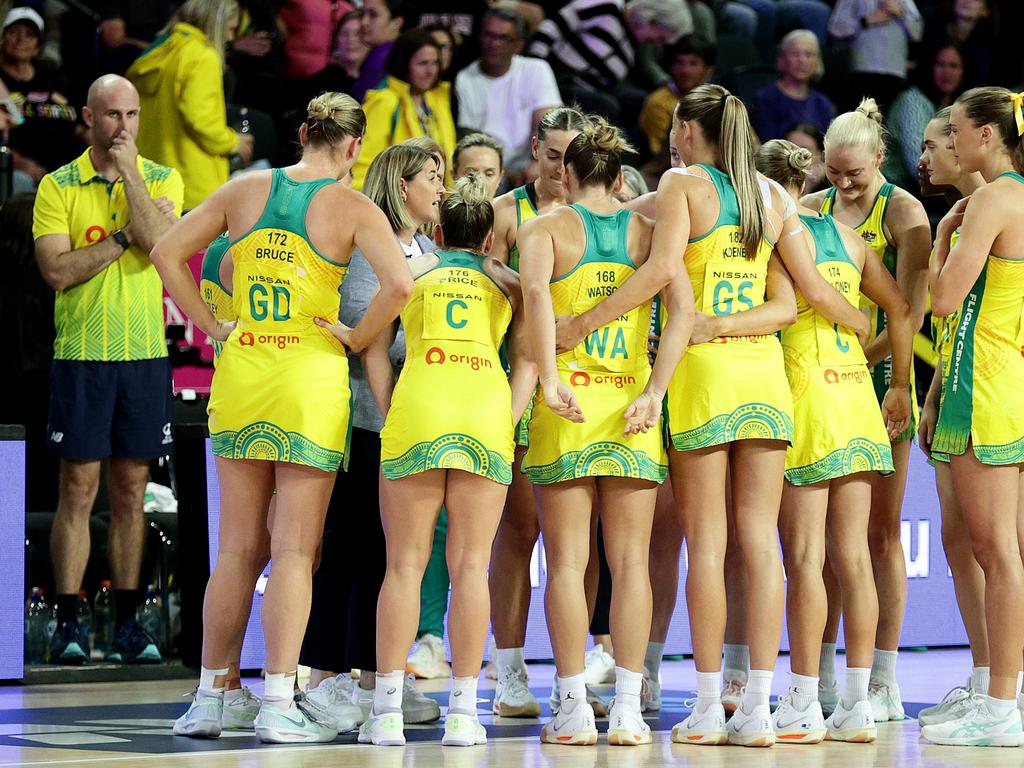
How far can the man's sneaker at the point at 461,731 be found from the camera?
4391 millimetres

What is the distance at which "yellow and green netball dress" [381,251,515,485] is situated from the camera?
4.45 metres

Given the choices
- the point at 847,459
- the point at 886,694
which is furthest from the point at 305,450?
the point at 886,694

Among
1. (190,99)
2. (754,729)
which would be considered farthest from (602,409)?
(190,99)

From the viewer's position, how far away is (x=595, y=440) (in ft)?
15.0

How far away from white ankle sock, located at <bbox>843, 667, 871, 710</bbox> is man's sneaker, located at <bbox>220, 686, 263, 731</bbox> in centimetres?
182

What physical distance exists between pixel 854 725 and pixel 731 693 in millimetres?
587

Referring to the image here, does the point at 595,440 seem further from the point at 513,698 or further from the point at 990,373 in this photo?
the point at 990,373

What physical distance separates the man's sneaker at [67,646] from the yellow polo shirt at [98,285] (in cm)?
112

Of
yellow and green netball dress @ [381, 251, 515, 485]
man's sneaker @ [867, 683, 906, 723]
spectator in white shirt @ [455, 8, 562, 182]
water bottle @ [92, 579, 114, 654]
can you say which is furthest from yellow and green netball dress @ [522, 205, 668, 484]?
spectator in white shirt @ [455, 8, 562, 182]

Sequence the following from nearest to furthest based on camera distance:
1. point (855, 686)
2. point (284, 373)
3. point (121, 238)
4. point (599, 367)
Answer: point (284, 373), point (599, 367), point (855, 686), point (121, 238)

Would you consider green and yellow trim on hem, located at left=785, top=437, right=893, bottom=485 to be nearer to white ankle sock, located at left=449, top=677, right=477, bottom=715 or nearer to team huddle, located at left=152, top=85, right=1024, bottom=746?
team huddle, located at left=152, top=85, right=1024, bottom=746

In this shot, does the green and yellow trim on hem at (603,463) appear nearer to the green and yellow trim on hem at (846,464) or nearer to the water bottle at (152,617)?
the green and yellow trim on hem at (846,464)

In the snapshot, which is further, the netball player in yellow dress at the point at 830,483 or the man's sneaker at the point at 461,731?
the netball player in yellow dress at the point at 830,483

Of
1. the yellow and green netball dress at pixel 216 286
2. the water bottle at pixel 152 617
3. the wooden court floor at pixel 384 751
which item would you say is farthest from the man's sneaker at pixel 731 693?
the water bottle at pixel 152 617
